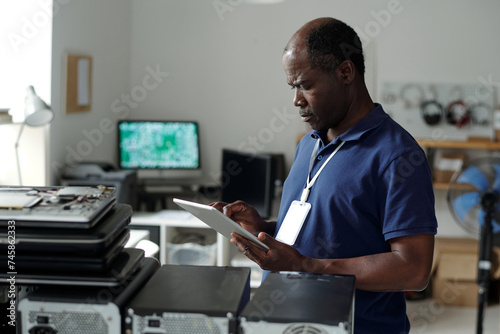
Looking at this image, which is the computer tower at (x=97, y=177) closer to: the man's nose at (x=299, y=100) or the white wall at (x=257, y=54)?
the white wall at (x=257, y=54)

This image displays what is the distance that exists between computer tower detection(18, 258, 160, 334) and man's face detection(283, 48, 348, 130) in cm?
74

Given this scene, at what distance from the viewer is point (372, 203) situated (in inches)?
57.8

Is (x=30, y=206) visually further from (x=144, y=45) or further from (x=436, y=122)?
(x=436, y=122)

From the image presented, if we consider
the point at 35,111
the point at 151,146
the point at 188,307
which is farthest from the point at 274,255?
the point at 151,146

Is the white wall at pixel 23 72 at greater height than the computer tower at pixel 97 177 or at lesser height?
greater

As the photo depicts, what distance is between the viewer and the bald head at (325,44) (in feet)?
5.00

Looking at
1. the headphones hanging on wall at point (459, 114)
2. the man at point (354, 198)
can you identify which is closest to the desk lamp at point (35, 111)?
the man at point (354, 198)

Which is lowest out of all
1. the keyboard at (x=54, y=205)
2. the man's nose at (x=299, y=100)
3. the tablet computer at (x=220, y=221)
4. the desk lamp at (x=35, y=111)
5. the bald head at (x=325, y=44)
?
the tablet computer at (x=220, y=221)

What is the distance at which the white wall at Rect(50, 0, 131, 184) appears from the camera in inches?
131

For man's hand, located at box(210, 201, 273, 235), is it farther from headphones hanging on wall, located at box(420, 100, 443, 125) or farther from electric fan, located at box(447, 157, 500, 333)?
headphones hanging on wall, located at box(420, 100, 443, 125)

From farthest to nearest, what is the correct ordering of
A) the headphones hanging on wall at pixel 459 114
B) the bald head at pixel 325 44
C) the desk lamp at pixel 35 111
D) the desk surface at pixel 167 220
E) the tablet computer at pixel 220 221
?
1. the headphones hanging on wall at pixel 459 114
2. the desk surface at pixel 167 220
3. the desk lamp at pixel 35 111
4. the bald head at pixel 325 44
5. the tablet computer at pixel 220 221

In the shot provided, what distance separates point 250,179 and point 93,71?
121 cm

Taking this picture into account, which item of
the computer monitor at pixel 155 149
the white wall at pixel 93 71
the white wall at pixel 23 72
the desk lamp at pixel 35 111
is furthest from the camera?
the computer monitor at pixel 155 149

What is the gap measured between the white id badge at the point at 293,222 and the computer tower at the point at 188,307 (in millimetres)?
468
